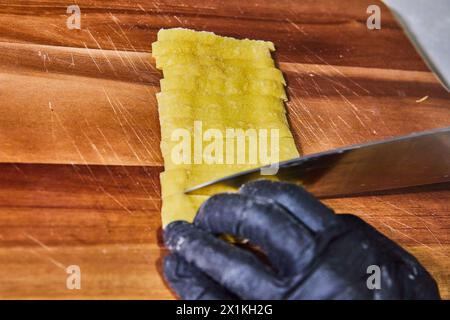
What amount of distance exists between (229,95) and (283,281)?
87 cm

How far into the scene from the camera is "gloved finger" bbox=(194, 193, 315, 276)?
1482mm

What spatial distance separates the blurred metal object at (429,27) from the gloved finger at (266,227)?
1433 millimetres

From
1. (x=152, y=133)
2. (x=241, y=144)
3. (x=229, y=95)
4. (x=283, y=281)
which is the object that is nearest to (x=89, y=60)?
(x=152, y=133)

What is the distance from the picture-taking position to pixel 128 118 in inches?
81.6

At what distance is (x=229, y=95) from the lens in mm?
2135

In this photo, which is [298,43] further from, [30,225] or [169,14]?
[30,225]

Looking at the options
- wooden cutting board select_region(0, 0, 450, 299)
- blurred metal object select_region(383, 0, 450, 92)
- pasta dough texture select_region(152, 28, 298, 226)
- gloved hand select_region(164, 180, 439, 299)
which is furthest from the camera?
blurred metal object select_region(383, 0, 450, 92)

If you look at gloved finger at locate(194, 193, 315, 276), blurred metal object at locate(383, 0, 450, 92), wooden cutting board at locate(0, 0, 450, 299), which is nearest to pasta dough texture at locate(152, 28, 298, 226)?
wooden cutting board at locate(0, 0, 450, 299)

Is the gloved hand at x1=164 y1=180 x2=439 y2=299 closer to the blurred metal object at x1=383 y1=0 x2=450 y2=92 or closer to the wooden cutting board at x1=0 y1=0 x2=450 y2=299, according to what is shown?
the wooden cutting board at x1=0 y1=0 x2=450 y2=299

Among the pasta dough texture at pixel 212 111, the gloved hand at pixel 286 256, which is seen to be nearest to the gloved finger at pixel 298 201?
the gloved hand at pixel 286 256

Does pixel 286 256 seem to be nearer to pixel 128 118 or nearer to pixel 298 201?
pixel 298 201

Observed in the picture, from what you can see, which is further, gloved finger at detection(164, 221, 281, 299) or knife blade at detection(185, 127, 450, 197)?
knife blade at detection(185, 127, 450, 197)

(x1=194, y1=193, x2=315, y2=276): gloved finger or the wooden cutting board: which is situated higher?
the wooden cutting board

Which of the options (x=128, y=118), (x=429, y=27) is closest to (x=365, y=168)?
(x=128, y=118)
